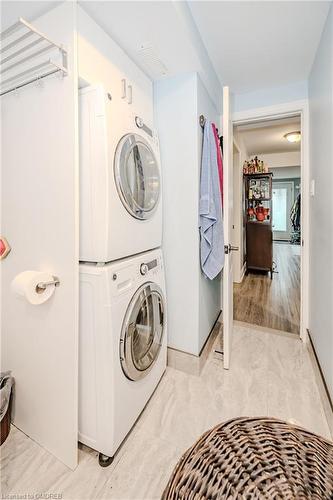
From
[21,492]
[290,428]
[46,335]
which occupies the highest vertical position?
[46,335]

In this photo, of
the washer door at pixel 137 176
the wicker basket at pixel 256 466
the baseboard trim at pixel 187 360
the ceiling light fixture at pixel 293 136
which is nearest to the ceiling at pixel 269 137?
the ceiling light fixture at pixel 293 136

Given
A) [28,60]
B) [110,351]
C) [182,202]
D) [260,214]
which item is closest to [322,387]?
[110,351]

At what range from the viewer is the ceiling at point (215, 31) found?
1188 millimetres

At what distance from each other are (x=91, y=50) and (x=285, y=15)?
1.23 metres

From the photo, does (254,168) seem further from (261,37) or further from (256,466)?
(256,466)

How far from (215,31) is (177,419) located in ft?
8.11

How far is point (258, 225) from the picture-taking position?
15.0 ft

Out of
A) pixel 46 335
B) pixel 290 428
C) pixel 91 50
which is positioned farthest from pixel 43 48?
pixel 290 428

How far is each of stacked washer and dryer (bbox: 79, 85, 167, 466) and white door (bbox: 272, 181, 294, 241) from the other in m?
8.90

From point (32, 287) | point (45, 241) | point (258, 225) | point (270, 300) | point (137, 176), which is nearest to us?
point (32, 287)

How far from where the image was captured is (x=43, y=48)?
1144mm

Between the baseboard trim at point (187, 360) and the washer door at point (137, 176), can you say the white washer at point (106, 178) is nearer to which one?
the washer door at point (137, 176)

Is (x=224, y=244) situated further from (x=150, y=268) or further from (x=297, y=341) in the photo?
(x=297, y=341)

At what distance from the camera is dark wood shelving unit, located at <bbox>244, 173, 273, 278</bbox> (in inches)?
178
